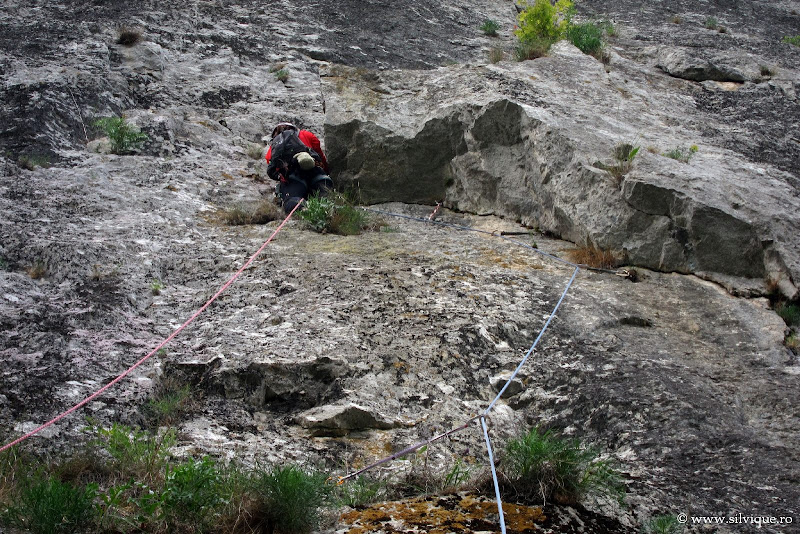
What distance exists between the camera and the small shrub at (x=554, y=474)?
3092 mm

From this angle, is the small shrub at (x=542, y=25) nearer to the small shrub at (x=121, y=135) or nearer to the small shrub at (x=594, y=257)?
the small shrub at (x=594, y=257)

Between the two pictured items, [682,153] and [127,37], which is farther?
[127,37]

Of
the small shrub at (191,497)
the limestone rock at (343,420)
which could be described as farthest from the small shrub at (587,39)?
the small shrub at (191,497)

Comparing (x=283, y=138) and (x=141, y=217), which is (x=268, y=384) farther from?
(x=283, y=138)

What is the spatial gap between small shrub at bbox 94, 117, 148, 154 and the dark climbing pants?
180cm

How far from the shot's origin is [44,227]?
18.7 feet

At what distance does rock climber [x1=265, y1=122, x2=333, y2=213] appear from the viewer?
24.7 ft

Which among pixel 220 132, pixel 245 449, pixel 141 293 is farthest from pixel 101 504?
pixel 220 132

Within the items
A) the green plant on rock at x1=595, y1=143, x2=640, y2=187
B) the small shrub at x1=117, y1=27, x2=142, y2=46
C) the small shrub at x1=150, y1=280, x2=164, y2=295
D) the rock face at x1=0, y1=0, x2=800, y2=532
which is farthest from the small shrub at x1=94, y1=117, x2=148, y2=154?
the green plant on rock at x1=595, y1=143, x2=640, y2=187

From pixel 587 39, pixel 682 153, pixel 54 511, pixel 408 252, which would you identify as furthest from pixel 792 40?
pixel 54 511

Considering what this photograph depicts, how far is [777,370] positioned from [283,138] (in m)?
5.72

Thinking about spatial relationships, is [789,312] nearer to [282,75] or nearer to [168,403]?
[168,403]

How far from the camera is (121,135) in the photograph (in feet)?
24.8

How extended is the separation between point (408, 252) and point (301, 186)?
2.04 meters
